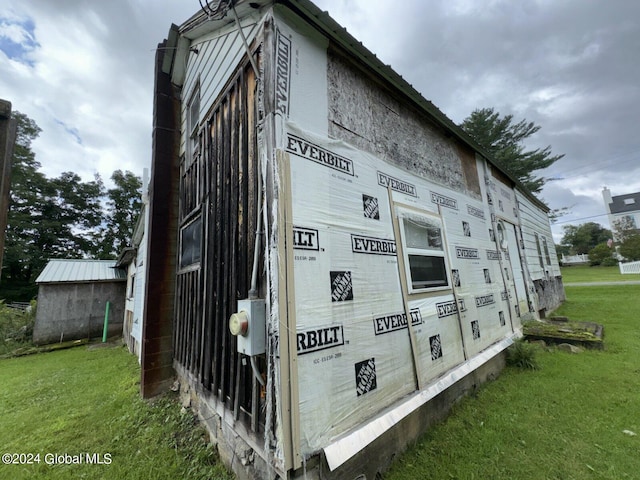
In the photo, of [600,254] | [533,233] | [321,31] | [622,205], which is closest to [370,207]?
[321,31]

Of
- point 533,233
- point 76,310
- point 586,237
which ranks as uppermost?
point 586,237

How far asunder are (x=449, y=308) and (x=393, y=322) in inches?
50.8

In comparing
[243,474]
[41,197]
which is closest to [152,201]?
[243,474]

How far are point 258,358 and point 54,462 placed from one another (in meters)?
2.63

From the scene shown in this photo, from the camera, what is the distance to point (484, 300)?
4090mm

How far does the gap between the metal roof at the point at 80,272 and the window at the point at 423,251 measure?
37.9 ft

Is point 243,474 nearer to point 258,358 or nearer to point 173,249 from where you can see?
point 258,358

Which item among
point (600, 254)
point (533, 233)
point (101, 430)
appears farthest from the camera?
point (600, 254)

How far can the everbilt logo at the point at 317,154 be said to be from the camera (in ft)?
6.61

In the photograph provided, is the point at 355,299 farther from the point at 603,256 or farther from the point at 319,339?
the point at 603,256

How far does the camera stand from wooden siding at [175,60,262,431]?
2115 mm

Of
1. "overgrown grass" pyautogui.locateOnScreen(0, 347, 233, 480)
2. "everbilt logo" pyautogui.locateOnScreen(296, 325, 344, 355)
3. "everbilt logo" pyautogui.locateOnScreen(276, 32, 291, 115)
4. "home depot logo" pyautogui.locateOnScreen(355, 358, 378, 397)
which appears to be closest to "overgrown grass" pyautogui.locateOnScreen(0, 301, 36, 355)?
"overgrown grass" pyautogui.locateOnScreen(0, 347, 233, 480)

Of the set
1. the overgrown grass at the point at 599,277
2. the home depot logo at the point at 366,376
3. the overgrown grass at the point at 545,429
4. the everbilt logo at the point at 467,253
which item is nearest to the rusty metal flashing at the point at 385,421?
the home depot logo at the point at 366,376

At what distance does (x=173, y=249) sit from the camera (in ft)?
13.9
